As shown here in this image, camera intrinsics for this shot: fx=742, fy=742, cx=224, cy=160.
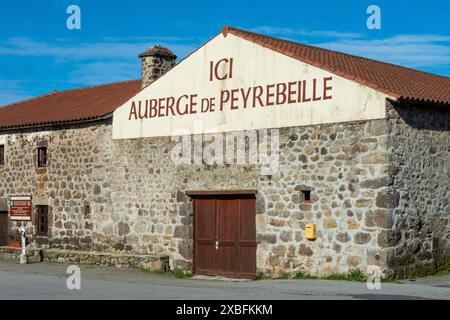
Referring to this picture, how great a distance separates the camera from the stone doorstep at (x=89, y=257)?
1980 cm

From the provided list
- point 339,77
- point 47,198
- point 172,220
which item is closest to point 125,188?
point 172,220

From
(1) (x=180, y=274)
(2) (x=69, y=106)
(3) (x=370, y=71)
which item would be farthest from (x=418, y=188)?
(2) (x=69, y=106)

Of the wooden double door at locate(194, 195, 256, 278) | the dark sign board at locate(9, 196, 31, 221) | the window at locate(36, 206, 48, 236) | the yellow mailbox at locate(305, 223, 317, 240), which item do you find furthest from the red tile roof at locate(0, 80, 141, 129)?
the yellow mailbox at locate(305, 223, 317, 240)

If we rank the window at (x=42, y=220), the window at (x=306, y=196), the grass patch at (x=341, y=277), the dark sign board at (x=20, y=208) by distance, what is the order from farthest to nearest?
the dark sign board at (x=20, y=208) < the window at (x=42, y=220) < the window at (x=306, y=196) < the grass patch at (x=341, y=277)

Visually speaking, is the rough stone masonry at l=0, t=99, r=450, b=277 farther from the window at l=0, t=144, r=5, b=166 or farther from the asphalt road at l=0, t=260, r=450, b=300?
A: the window at l=0, t=144, r=5, b=166

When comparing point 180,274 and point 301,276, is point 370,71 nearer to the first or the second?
point 301,276

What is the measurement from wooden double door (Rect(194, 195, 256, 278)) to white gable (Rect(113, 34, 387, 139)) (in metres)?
1.86

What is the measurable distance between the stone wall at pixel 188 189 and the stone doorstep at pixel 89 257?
1.39 ft

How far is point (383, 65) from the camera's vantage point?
21.4 metres

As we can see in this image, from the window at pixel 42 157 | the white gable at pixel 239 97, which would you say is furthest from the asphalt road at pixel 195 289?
the window at pixel 42 157

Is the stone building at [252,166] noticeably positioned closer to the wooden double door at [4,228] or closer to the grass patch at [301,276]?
the grass patch at [301,276]

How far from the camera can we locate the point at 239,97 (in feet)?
60.0

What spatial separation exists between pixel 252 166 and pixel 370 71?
390cm
